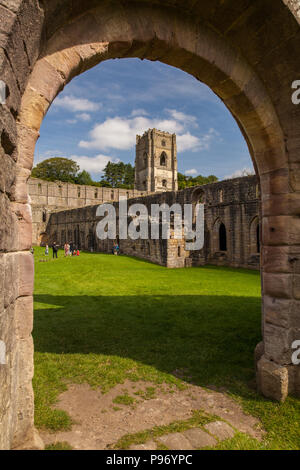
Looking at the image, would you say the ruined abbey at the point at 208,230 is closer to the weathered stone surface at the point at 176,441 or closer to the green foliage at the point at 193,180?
the weathered stone surface at the point at 176,441

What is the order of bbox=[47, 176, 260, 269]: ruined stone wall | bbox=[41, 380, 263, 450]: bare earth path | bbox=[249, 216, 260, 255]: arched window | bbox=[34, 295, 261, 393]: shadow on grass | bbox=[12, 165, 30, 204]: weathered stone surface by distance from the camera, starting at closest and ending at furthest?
bbox=[12, 165, 30, 204]: weathered stone surface
bbox=[41, 380, 263, 450]: bare earth path
bbox=[34, 295, 261, 393]: shadow on grass
bbox=[47, 176, 260, 269]: ruined stone wall
bbox=[249, 216, 260, 255]: arched window

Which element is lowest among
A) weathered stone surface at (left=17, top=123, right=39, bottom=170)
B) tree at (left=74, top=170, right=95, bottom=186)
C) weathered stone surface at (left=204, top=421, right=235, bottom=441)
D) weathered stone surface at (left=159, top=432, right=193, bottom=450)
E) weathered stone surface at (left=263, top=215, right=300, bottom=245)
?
weathered stone surface at (left=204, top=421, right=235, bottom=441)

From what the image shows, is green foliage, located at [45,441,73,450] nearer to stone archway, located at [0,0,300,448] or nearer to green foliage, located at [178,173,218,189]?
stone archway, located at [0,0,300,448]

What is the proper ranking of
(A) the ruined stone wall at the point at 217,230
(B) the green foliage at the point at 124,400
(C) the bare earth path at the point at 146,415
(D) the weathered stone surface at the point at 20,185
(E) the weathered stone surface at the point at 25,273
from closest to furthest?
(D) the weathered stone surface at the point at 20,185 < (E) the weathered stone surface at the point at 25,273 < (C) the bare earth path at the point at 146,415 < (B) the green foliage at the point at 124,400 < (A) the ruined stone wall at the point at 217,230

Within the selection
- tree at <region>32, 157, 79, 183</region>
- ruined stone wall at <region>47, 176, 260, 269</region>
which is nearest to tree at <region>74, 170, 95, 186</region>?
tree at <region>32, 157, 79, 183</region>

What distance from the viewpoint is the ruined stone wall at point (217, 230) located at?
1991 cm

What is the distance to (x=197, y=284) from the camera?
12367 millimetres

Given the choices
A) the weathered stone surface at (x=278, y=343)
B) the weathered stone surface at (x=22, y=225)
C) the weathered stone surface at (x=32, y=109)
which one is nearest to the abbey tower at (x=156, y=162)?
the weathered stone surface at (x=278, y=343)

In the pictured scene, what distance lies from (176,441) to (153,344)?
2574 millimetres

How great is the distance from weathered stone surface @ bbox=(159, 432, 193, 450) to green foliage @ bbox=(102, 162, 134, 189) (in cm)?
7353

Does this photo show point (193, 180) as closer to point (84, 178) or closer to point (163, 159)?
point (163, 159)

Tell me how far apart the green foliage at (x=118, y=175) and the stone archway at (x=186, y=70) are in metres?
72.3

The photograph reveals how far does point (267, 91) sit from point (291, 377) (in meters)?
3.55

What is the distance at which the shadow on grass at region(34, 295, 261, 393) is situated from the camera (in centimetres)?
442
